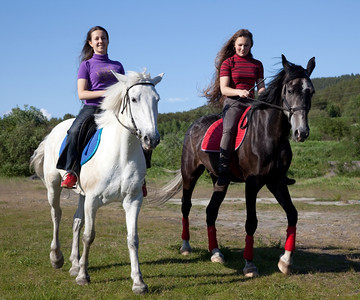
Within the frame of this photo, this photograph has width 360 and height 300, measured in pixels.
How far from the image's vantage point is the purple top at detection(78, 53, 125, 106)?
5375 mm

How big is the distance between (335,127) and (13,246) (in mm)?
48933

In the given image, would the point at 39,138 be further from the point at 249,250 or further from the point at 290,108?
the point at 290,108

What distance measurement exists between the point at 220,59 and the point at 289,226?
9.86 ft

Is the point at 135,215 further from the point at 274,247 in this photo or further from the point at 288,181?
the point at 274,247

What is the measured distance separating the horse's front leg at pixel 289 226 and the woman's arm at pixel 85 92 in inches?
111

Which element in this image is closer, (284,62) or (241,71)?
(284,62)

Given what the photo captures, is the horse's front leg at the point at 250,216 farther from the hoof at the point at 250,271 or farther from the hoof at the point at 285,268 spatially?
the hoof at the point at 285,268

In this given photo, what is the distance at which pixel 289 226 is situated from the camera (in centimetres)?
580

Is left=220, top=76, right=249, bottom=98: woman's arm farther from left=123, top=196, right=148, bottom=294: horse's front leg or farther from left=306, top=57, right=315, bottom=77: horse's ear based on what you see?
left=123, top=196, right=148, bottom=294: horse's front leg

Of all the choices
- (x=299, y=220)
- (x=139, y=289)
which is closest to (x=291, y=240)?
(x=139, y=289)

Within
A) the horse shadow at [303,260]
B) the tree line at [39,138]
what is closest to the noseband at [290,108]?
the horse shadow at [303,260]

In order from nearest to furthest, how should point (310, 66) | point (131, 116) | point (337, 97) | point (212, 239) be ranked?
point (131, 116) < point (310, 66) < point (212, 239) < point (337, 97)

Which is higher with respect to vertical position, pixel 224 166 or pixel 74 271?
pixel 224 166

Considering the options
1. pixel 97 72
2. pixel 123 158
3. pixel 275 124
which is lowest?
pixel 123 158
